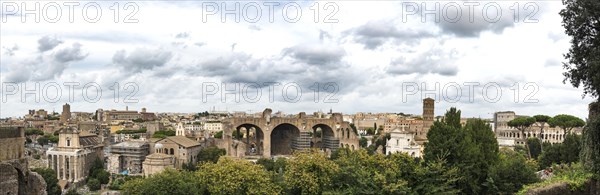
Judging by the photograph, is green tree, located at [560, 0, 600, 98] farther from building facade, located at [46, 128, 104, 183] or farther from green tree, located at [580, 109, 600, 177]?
building facade, located at [46, 128, 104, 183]

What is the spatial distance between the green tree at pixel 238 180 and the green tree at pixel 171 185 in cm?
59

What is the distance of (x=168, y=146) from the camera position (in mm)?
63969

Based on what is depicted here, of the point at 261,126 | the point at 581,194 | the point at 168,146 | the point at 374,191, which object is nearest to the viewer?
the point at 581,194

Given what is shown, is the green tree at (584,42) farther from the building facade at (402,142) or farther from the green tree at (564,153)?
the building facade at (402,142)

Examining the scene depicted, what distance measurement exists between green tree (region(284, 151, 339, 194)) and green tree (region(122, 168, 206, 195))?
5263 millimetres

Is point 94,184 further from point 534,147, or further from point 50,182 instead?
point 534,147

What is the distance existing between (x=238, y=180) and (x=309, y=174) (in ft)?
13.8

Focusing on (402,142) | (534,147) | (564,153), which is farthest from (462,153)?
(402,142)

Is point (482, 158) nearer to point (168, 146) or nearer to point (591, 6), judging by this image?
point (591, 6)

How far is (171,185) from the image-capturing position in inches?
1091

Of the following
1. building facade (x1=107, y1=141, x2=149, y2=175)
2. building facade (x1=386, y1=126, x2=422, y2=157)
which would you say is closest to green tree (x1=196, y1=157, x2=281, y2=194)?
building facade (x1=386, y1=126, x2=422, y2=157)

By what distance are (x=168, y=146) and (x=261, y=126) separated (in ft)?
54.2

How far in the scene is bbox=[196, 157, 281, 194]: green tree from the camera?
80.7 feet

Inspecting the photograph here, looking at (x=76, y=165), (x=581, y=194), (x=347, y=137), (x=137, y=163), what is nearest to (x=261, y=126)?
(x=347, y=137)
